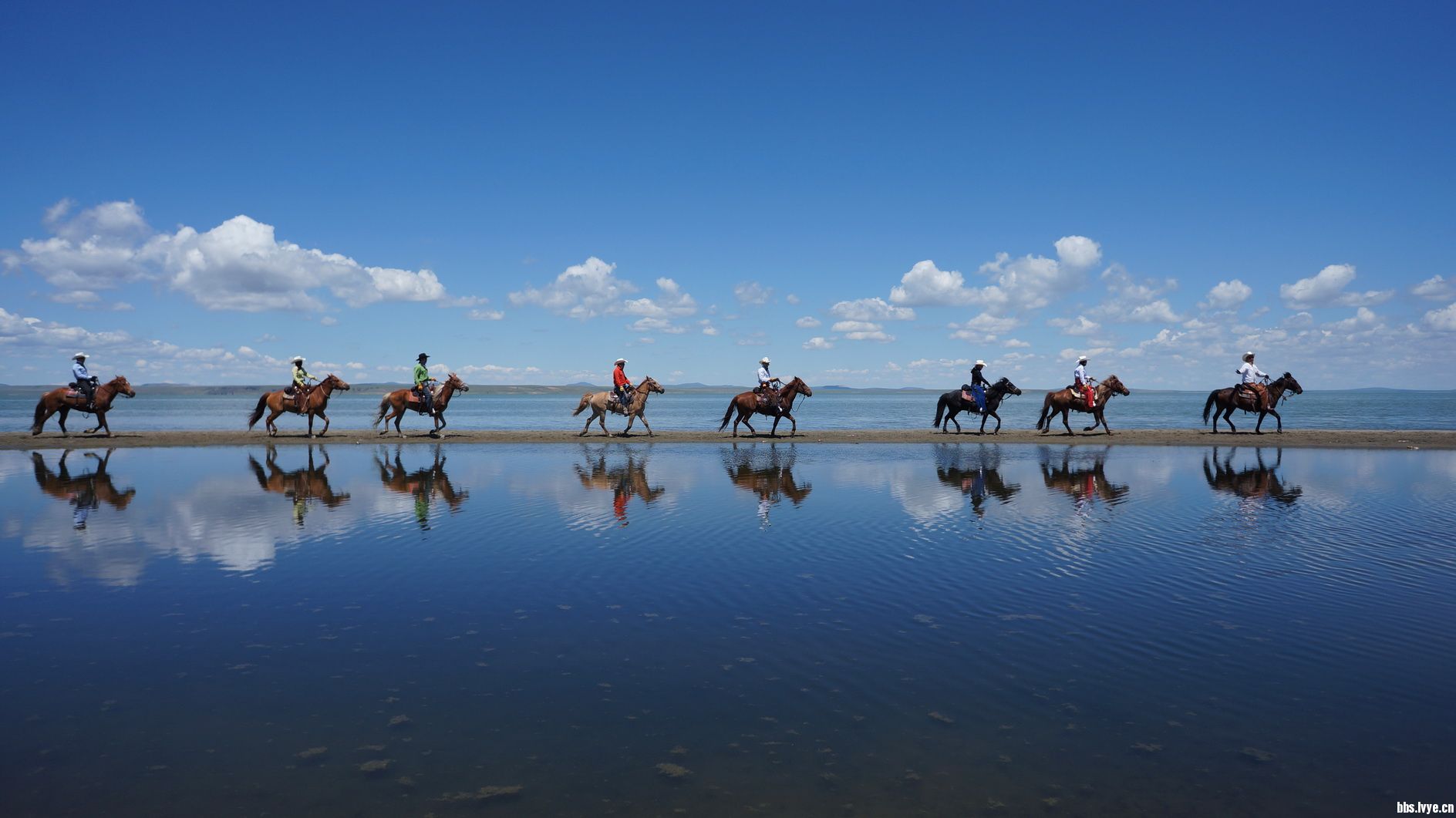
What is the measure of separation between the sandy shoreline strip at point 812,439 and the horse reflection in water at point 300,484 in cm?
798

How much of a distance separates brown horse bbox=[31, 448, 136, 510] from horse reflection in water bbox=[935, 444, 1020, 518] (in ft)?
55.9

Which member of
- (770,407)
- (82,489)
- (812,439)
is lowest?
(82,489)

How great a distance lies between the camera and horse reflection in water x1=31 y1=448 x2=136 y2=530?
1495cm

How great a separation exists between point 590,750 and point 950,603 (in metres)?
4.72

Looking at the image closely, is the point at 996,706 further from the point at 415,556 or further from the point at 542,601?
the point at 415,556

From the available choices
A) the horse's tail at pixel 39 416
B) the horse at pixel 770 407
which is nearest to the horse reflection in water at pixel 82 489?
the horse's tail at pixel 39 416

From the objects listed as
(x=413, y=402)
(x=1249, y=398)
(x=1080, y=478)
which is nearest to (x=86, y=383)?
(x=413, y=402)

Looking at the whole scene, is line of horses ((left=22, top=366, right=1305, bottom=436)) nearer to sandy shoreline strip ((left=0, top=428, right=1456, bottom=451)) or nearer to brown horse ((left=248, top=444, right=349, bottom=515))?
sandy shoreline strip ((left=0, top=428, right=1456, bottom=451))

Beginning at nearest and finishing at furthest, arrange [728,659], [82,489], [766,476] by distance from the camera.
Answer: [728,659] < [82,489] < [766,476]

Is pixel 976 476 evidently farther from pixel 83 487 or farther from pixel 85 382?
pixel 85 382

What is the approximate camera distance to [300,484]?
1841 centimetres

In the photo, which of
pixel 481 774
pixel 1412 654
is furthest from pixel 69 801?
pixel 1412 654

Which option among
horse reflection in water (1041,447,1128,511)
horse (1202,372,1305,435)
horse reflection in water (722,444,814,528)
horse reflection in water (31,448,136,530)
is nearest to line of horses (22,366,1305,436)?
horse (1202,372,1305,435)

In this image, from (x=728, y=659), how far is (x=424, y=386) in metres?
28.1
